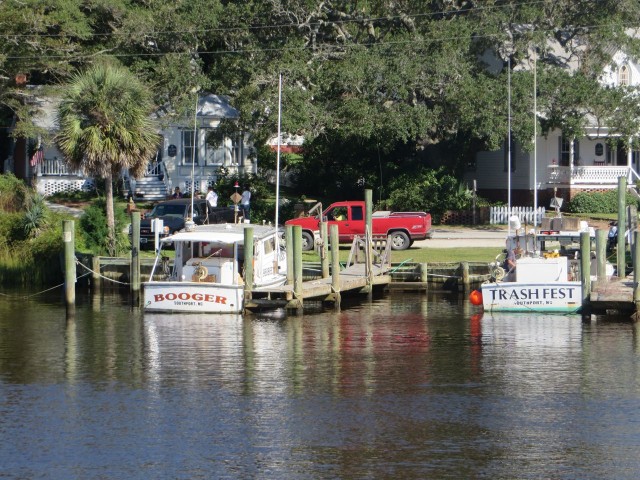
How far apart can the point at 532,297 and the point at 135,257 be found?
12.3 meters

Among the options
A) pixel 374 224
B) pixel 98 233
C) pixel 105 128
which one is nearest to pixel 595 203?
pixel 374 224

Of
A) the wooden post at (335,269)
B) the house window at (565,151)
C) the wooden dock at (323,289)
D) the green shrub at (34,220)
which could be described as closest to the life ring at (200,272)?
the wooden dock at (323,289)

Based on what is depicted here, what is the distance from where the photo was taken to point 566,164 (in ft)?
195

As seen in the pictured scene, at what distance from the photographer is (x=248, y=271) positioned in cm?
3450

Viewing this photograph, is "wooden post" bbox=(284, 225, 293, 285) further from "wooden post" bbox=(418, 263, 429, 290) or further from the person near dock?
"wooden post" bbox=(418, 263, 429, 290)

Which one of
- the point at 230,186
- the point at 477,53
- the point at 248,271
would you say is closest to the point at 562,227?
the point at 248,271

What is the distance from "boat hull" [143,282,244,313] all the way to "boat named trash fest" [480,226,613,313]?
735 cm

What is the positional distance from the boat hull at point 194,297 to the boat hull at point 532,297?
7.35 meters

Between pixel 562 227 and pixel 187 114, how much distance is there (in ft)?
86.7

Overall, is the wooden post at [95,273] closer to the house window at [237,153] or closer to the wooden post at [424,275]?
the wooden post at [424,275]

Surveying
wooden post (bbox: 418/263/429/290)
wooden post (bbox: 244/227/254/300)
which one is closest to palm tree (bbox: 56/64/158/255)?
wooden post (bbox: 244/227/254/300)

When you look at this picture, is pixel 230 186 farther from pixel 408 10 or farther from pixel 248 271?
pixel 248 271

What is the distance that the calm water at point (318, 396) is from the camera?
20562 millimetres

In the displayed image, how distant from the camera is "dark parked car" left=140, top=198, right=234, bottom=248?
4534cm
